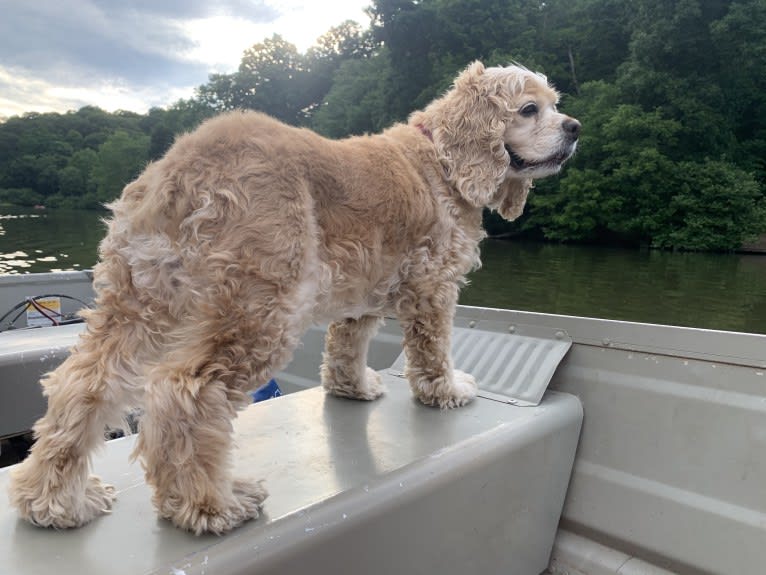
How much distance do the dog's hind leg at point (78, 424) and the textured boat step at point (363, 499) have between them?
0.07 meters

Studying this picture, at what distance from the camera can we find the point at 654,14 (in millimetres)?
34125

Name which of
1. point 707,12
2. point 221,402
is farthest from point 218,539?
point 707,12

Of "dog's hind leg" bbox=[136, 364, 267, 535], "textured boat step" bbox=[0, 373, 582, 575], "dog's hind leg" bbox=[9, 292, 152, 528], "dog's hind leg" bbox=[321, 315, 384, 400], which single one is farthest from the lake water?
"dog's hind leg" bbox=[136, 364, 267, 535]

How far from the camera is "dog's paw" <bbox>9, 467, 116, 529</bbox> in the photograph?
1892 mm

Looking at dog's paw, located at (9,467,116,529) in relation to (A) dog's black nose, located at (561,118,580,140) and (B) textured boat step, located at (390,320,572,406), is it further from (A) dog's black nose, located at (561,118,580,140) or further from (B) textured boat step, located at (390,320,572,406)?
(A) dog's black nose, located at (561,118,580,140)

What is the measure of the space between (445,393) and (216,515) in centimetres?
150

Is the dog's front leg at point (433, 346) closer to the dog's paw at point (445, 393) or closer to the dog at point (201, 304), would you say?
the dog's paw at point (445, 393)

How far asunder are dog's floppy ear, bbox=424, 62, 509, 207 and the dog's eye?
14cm

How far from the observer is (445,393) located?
307 centimetres

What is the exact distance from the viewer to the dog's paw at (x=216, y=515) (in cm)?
185

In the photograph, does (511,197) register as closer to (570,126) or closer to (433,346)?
(570,126)

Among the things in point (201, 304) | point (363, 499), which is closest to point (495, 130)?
point (201, 304)

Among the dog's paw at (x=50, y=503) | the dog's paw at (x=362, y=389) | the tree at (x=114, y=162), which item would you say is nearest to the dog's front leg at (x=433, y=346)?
the dog's paw at (x=362, y=389)

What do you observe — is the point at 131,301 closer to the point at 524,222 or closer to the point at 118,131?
the point at 524,222
